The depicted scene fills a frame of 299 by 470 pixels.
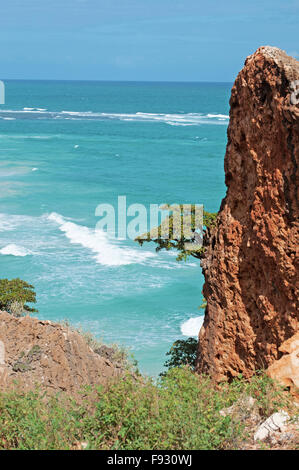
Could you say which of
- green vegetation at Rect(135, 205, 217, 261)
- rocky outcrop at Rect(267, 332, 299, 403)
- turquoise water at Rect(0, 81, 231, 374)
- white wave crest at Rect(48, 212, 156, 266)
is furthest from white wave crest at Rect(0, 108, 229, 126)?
rocky outcrop at Rect(267, 332, 299, 403)

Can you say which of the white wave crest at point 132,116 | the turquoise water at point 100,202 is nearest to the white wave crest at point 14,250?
the turquoise water at point 100,202

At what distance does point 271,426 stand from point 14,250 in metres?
29.5

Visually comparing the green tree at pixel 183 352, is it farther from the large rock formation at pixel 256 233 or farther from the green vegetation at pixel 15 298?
the green vegetation at pixel 15 298

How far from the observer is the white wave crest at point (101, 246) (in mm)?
A: 34056

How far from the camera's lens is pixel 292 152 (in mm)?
7441

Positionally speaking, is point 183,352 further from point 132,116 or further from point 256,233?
point 132,116

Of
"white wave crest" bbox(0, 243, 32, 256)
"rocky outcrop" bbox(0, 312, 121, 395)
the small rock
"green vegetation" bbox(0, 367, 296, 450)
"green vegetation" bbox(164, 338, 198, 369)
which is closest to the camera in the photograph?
"green vegetation" bbox(0, 367, 296, 450)

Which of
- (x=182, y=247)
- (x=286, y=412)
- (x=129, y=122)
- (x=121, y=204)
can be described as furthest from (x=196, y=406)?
(x=129, y=122)

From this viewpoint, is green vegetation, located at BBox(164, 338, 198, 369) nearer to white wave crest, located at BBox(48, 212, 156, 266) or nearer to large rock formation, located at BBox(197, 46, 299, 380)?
large rock formation, located at BBox(197, 46, 299, 380)

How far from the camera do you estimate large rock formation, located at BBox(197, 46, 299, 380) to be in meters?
7.60

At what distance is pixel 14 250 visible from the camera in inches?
1352

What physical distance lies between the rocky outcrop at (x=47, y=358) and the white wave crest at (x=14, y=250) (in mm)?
23072

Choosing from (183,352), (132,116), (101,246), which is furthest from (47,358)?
(132,116)

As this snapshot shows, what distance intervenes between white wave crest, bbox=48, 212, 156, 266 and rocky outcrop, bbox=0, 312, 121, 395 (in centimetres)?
2228
